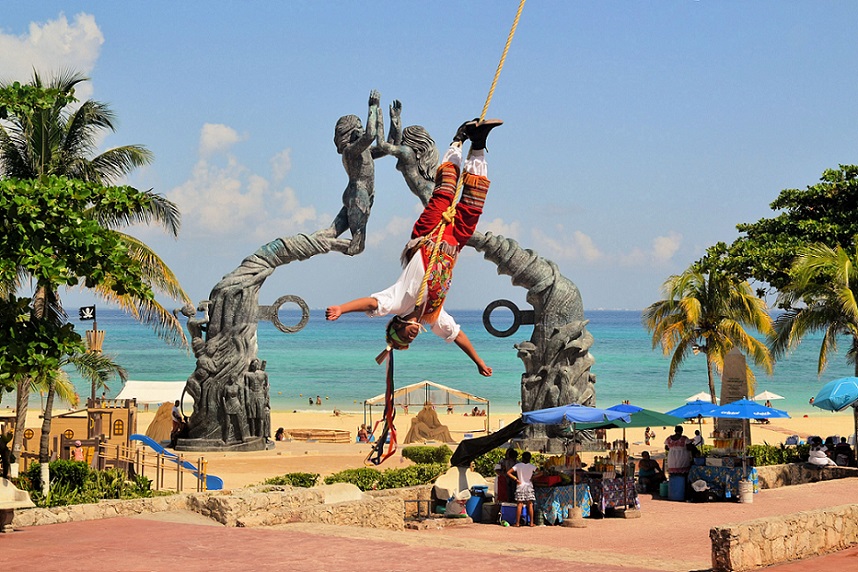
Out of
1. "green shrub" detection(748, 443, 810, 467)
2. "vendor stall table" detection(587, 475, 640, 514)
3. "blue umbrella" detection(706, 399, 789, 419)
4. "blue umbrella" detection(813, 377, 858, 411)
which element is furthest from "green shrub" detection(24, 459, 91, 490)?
"green shrub" detection(748, 443, 810, 467)

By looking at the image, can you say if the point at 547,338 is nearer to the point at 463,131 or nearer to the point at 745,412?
the point at 745,412

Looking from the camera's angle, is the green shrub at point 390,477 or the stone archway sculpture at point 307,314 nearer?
the green shrub at point 390,477

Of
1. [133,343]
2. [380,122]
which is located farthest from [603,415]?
[133,343]

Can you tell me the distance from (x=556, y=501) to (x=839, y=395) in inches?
310

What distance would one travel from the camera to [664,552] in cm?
1445

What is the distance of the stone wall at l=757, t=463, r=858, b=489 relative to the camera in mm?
23312

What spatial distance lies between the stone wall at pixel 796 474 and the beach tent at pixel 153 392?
1830 centimetres

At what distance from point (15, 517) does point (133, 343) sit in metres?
137

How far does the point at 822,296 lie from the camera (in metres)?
25.6

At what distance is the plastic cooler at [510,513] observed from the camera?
687 inches

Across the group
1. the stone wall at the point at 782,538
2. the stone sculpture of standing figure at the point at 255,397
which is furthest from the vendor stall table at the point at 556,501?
the stone sculpture of standing figure at the point at 255,397

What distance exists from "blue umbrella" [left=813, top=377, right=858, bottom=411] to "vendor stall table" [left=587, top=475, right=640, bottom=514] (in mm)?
5959

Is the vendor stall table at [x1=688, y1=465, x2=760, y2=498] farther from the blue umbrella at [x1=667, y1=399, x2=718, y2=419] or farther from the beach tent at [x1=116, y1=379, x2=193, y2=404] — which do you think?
the beach tent at [x1=116, y1=379, x2=193, y2=404]

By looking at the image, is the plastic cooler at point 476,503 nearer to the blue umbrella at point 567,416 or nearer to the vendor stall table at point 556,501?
the vendor stall table at point 556,501
